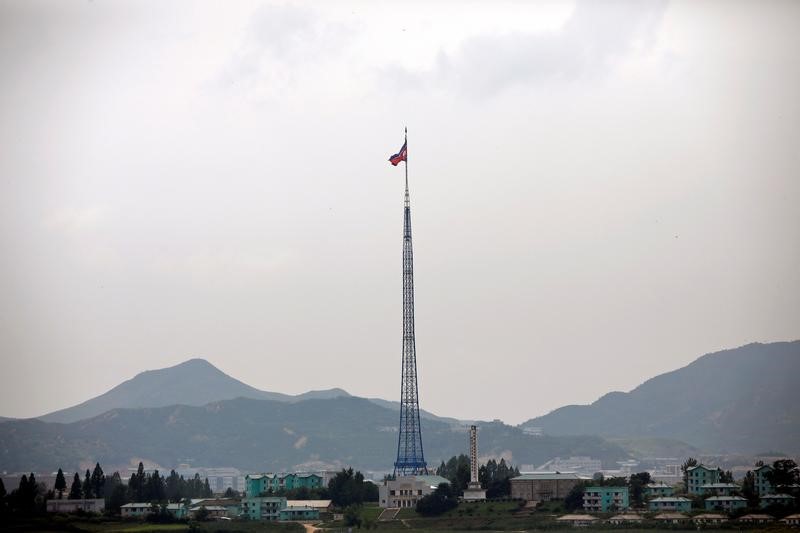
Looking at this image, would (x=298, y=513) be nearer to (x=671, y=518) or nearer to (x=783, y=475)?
(x=671, y=518)

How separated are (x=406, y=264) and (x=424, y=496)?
47.7 ft

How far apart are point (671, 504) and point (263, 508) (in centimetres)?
2158

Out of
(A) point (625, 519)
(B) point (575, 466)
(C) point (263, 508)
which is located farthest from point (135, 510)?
(B) point (575, 466)

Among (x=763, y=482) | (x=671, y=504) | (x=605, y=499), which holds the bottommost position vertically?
(x=671, y=504)

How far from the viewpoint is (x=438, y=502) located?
248 feet

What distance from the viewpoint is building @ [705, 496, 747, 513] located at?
70.5 metres

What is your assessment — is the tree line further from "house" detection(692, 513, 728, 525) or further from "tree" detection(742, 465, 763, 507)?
"tree" detection(742, 465, 763, 507)

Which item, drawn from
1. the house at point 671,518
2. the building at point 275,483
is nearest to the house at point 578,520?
the house at point 671,518

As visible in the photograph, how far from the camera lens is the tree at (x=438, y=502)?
246 ft

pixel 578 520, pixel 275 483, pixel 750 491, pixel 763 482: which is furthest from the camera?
pixel 275 483

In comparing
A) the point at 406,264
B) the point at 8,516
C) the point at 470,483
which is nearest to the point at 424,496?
the point at 470,483

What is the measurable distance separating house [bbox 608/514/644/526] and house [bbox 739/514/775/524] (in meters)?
4.69

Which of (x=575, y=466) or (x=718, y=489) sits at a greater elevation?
(x=575, y=466)

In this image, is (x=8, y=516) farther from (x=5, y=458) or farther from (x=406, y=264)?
(x=5, y=458)
